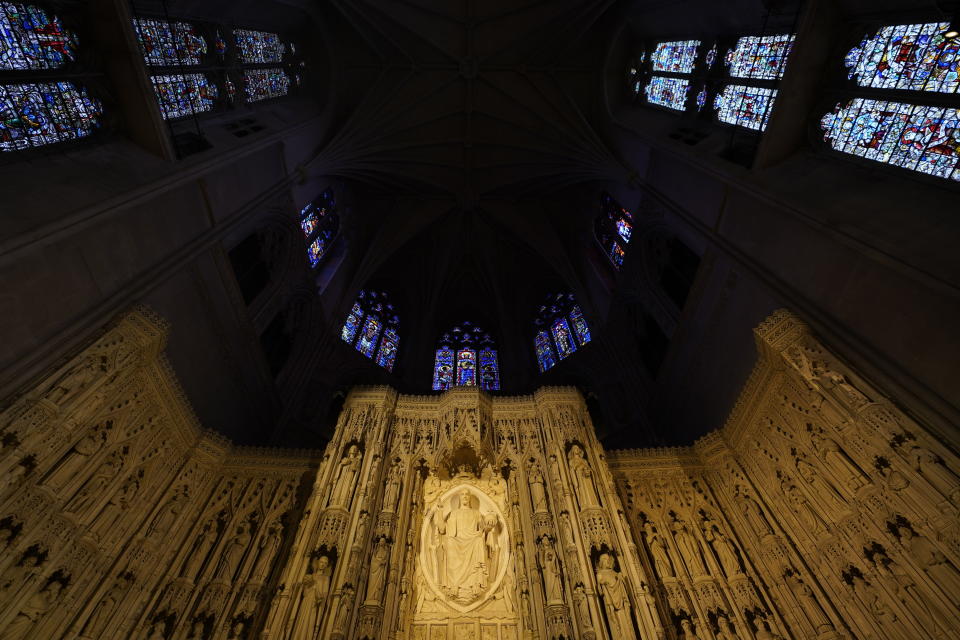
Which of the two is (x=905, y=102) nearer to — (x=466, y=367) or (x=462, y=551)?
(x=462, y=551)

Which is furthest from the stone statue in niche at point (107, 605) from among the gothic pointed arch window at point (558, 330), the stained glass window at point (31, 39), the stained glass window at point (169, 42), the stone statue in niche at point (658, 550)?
the gothic pointed arch window at point (558, 330)

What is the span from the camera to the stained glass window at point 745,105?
30.7ft

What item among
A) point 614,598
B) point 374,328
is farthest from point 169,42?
point 614,598

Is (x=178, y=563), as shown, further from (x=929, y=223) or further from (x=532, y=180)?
(x=532, y=180)

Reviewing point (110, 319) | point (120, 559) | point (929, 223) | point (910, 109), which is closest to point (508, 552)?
point (120, 559)

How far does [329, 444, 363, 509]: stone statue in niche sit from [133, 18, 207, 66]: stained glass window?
24.8ft

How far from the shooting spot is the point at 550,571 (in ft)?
20.1

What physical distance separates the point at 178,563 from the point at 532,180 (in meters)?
15.4

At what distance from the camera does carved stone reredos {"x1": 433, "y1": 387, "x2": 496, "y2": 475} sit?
7859mm

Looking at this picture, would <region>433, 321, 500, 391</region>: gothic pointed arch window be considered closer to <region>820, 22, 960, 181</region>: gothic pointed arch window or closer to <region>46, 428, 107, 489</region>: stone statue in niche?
<region>46, 428, 107, 489</region>: stone statue in niche

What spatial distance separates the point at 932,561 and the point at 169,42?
13642mm

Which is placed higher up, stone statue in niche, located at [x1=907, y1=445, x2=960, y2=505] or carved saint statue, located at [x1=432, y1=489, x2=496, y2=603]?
carved saint statue, located at [x1=432, y1=489, x2=496, y2=603]

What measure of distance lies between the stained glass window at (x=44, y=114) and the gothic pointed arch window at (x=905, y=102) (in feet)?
38.5

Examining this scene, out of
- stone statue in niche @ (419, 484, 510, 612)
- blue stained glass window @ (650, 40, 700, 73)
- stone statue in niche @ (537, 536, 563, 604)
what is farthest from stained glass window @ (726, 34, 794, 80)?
stone statue in niche @ (419, 484, 510, 612)
